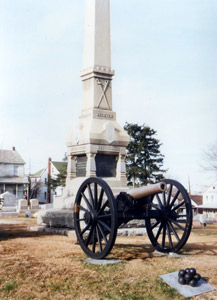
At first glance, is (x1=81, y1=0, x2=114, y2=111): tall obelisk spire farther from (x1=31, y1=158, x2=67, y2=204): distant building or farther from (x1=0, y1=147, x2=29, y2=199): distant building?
(x1=31, y1=158, x2=67, y2=204): distant building

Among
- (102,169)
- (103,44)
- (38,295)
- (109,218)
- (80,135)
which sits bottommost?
(38,295)

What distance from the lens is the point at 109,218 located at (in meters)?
7.09

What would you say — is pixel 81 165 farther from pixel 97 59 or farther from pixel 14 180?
pixel 14 180

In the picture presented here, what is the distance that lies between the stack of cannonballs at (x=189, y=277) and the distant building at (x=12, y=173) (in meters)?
43.9

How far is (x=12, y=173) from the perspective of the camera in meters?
49.5

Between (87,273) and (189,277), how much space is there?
168cm

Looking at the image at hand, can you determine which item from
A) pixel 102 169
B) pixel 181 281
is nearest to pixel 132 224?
pixel 102 169

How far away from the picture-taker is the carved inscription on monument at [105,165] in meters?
13.0

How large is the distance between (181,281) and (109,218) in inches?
68.8

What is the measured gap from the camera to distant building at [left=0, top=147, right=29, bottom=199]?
160 ft

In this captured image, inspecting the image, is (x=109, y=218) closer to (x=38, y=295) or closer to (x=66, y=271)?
(x=66, y=271)

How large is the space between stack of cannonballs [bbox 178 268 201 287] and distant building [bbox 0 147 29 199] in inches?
1729

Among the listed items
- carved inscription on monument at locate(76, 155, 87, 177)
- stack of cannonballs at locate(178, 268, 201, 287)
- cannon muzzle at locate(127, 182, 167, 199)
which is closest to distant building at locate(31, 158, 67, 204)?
carved inscription on monument at locate(76, 155, 87, 177)

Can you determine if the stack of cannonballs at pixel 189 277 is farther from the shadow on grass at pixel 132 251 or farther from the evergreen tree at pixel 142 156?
the evergreen tree at pixel 142 156
